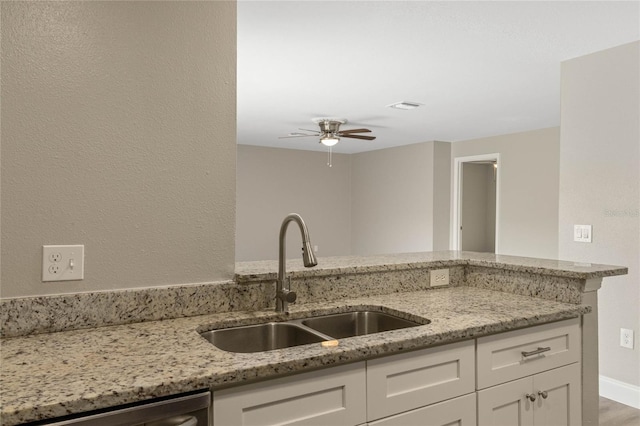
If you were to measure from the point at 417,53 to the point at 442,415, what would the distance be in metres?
2.50

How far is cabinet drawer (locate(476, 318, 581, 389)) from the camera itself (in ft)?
5.01

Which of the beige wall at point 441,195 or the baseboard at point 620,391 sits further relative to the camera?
the beige wall at point 441,195

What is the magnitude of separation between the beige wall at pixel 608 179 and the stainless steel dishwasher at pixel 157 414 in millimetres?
2956

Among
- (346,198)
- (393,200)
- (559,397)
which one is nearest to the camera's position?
(559,397)

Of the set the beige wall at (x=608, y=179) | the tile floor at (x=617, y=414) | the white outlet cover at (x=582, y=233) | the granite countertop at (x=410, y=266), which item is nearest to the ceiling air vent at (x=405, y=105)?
the beige wall at (x=608, y=179)

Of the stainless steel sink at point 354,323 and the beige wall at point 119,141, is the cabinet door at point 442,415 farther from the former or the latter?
the beige wall at point 119,141

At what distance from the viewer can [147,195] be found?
1.50 m

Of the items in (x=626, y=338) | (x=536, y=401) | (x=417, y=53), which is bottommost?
(x=626, y=338)

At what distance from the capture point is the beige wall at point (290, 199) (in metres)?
7.97

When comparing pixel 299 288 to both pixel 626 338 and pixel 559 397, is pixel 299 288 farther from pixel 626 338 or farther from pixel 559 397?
pixel 626 338

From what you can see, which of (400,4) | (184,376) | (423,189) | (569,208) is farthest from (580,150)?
(423,189)

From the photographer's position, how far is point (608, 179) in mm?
3029

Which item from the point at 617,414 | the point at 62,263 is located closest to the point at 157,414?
the point at 62,263

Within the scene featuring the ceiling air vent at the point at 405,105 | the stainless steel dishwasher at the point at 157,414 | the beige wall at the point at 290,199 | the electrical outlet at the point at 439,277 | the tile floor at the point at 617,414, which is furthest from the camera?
the beige wall at the point at 290,199
